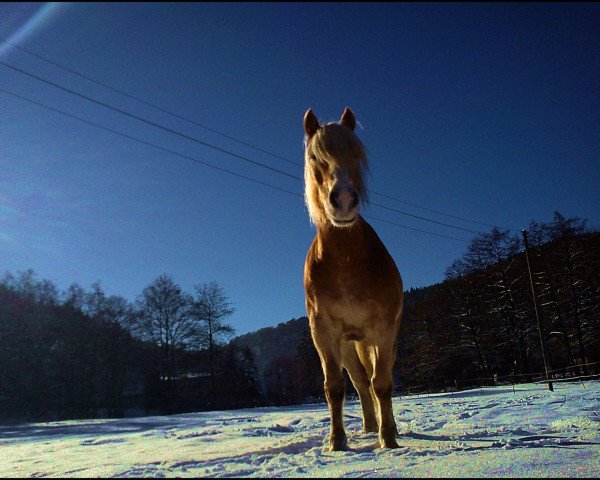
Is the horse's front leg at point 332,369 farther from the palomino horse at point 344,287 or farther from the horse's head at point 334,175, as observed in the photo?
the horse's head at point 334,175

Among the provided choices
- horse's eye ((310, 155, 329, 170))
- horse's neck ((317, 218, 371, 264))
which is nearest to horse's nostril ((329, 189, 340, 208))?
horse's eye ((310, 155, 329, 170))

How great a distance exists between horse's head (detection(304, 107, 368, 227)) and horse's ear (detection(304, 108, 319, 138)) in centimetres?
3

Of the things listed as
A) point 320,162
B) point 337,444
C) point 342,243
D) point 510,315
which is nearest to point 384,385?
point 337,444

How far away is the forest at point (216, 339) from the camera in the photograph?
27.8 meters

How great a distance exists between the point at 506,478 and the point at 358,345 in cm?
300

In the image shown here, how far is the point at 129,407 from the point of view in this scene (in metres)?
35.4

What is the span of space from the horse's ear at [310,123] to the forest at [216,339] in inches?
1062

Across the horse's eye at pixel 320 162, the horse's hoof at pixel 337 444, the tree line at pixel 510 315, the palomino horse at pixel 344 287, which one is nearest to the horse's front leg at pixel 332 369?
the palomino horse at pixel 344 287

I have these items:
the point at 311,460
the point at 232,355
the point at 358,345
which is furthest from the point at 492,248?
the point at 311,460

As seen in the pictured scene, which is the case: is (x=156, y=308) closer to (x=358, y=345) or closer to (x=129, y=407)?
(x=129, y=407)

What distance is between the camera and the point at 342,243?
3.78 meters

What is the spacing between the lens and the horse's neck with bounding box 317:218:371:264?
147 inches

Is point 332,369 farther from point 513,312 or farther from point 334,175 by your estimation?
point 513,312

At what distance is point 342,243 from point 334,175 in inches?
30.1
